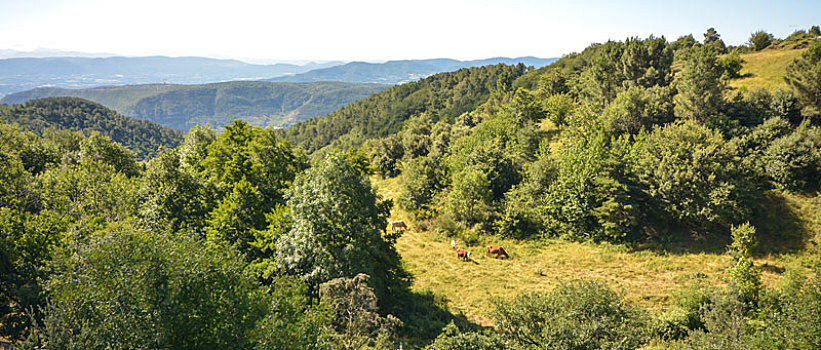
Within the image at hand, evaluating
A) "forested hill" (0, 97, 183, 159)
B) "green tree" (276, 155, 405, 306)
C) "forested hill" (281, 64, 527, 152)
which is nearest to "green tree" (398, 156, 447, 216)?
"green tree" (276, 155, 405, 306)

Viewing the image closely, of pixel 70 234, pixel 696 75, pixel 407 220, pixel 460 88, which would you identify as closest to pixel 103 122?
pixel 460 88

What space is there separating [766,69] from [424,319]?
57318 mm

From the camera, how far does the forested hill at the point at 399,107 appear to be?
5861 inches

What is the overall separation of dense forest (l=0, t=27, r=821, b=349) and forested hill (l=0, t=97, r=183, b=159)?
170m

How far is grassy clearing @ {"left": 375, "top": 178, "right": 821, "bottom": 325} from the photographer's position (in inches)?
925

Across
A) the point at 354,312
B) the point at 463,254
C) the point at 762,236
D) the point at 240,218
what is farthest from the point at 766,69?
the point at 240,218

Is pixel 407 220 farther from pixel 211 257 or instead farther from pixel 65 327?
pixel 65 327

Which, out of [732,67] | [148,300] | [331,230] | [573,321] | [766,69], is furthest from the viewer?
[732,67]

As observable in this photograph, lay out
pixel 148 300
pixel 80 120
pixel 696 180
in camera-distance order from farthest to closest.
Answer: pixel 80 120 → pixel 696 180 → pixel 148 300

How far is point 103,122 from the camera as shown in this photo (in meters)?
190

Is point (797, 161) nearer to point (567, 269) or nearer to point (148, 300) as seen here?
point (567, 269)

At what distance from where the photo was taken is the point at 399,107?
16200cm

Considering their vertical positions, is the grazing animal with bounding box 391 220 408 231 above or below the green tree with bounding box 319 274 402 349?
below

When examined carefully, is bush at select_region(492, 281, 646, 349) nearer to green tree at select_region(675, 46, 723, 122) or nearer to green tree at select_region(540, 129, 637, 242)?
green tree at select_region(540, 129, 637, 242)
